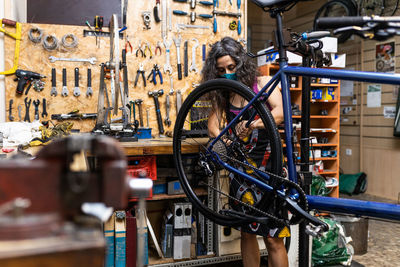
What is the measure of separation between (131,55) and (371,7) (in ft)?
11.5

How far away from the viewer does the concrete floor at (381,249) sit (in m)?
2.59

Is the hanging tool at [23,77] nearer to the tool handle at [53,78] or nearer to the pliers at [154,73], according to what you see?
the tool handle at [53,78]

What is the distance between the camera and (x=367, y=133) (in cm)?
492

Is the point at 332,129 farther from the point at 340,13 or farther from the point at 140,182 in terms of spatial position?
the point at 140,182

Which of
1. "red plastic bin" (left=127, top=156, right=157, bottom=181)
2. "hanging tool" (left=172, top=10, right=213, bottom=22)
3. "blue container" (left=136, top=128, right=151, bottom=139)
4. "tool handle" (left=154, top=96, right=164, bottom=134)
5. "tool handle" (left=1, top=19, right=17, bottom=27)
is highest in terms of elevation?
"hanging tool" (left=172, top=10, right=213, bottom=22)

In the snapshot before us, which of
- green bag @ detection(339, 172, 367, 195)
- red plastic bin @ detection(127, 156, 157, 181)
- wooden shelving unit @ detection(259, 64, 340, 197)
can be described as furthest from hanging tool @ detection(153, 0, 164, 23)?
green bag @ detection(339, 172, 367, 195)

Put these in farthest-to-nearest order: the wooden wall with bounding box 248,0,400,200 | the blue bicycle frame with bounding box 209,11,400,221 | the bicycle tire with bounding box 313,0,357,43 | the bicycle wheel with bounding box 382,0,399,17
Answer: the bicycle tire with bounding box 313,0,357,43, the wooden wall with bounding box 248,0,400,200, the bicycle wheel with bounding box 382,0,399,17, the blue bicycle frame with bounding box 209,11,400,221

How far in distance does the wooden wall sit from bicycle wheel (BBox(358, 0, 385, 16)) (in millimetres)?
412

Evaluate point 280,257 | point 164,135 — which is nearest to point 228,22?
point 164,135

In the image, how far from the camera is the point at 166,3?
9.45 feet

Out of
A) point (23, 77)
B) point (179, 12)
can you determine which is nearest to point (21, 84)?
point (23, 77)

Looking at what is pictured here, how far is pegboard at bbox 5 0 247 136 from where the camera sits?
2588 mm

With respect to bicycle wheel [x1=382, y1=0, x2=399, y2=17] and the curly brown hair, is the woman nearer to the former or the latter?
the curly brown hair

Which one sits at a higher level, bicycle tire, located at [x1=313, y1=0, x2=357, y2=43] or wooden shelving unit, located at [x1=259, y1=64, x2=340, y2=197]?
bicycle tire, located at [x1=313, y1=0, x2=357, y2=43]
